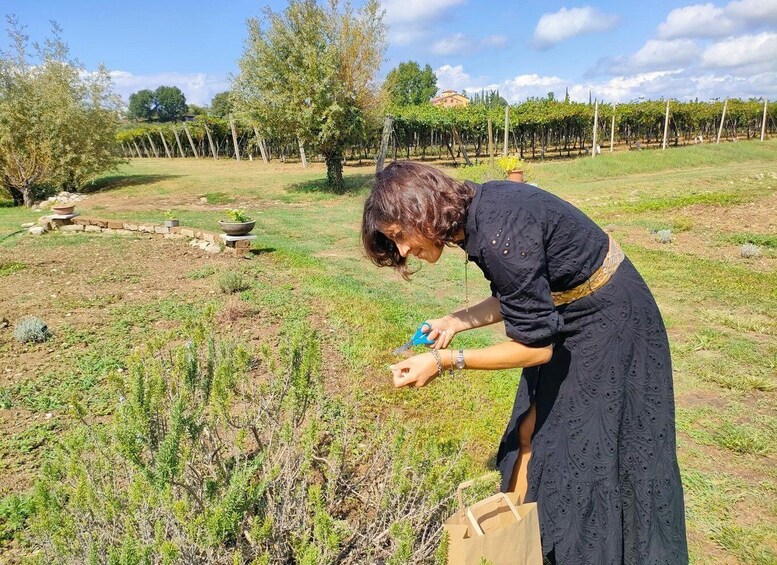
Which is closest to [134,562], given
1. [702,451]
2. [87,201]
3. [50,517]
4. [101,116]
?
[50,517]

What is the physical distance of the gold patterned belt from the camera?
169 cm

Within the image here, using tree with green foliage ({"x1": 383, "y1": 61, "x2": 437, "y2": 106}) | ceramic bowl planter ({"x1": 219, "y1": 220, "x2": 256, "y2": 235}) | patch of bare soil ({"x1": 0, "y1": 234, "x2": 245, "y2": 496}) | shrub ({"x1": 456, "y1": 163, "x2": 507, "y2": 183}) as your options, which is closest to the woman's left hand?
patch of bare soil ({"x1": 0, "y1": 234, "x2": 245, "y2": 496})

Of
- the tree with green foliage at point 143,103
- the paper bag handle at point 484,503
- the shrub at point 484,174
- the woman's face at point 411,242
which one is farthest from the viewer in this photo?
the tree with green foliage at point 143,103

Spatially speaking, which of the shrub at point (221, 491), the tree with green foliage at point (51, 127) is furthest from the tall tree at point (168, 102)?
the shrub at point (221, 491)

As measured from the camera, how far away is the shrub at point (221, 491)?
138 centimetres

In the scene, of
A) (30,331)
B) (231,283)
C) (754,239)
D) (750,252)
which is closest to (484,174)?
(754,239)

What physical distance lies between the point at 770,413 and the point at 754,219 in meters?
8.36

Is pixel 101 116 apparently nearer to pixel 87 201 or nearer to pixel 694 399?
pixel 87 201

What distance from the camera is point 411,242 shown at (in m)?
1.65

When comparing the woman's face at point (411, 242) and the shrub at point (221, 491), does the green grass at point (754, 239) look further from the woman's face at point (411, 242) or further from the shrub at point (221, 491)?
the woman's face at point (411, 242)

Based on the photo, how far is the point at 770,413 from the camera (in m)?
3.49

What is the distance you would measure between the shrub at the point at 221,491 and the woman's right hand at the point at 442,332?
0.37 meters

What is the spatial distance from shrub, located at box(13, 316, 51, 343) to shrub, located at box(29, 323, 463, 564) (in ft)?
10.1

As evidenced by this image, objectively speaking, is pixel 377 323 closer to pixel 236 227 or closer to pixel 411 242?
pixel 411 242
